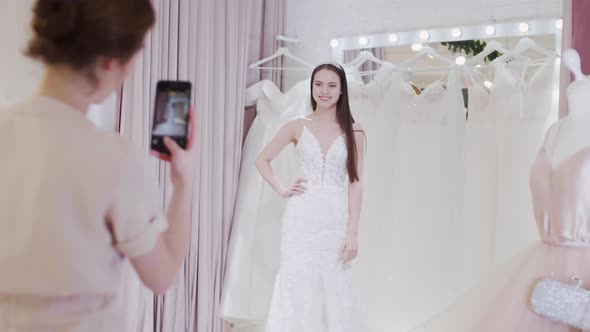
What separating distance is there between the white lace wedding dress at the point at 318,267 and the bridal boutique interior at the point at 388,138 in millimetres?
536

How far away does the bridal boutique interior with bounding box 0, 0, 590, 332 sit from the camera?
322 centimetres

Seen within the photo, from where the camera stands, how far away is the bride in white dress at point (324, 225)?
3.04 m

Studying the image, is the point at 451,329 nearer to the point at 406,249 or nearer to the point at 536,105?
the point at 406,249

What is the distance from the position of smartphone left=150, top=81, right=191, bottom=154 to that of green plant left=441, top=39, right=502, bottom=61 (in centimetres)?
275

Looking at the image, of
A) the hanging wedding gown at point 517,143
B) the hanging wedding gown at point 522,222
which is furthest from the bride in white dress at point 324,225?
the hanging wedding gown at point 517,143

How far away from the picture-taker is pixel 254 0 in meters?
4.06

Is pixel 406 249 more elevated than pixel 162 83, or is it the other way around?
pixel 162 83

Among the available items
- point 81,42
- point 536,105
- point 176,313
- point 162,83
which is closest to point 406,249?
point 536,105

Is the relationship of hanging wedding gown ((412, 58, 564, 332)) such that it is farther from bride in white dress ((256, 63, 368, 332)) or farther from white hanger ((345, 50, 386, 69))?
white hanger ((345, 50, 386, 69))

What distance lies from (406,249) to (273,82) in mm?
1364

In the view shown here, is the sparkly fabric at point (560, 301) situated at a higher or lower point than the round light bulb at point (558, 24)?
lower

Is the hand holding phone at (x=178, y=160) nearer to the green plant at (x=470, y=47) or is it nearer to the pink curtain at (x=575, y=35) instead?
the pink curtain at (x=575, y=35)

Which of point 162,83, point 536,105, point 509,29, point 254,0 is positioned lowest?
point 162,83

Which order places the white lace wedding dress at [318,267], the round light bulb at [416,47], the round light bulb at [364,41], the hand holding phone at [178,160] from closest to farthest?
the hand holding phone at [178,160] < the white lace wedding dress at [318,267] < the round light bulb at [416,47] < the round light bulb at [364,41]
